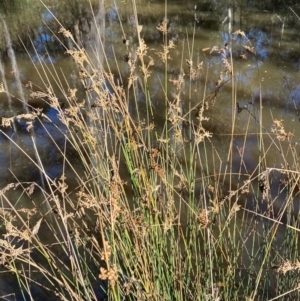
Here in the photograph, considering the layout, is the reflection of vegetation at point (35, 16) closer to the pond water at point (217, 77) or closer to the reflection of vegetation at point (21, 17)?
the reflection of vegetation at point (21, 17)

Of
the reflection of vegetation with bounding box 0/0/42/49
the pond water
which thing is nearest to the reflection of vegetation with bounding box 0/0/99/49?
the reflection of vegetation with bounding box 0/0/42/49

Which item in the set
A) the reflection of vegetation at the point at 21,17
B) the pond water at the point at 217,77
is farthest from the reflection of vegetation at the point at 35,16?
the pond water at the point at 217,77

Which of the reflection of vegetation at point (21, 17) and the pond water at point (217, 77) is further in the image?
the reflection of vegetation at point (21, 17)

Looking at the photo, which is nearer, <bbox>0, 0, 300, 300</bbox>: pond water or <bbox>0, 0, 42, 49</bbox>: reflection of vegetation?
<bbox>0, 0, 300, 300</bbox>: pond water

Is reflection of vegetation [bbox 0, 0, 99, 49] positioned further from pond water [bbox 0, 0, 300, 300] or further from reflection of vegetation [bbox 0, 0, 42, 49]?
pond water [bbox 0, 0, 300, 300]

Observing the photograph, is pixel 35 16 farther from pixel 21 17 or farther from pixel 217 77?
pixel 217 77

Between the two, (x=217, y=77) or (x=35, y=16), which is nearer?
(x=217, y=77)

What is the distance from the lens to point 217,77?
4910 millimetres

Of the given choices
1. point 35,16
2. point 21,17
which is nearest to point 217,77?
point 35,16

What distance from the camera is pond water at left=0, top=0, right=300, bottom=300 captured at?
3.50 metres

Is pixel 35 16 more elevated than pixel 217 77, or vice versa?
pixel 35 16

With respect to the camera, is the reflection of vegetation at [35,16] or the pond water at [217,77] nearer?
the pond water at [217,77]

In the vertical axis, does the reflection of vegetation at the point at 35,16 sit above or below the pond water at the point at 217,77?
above

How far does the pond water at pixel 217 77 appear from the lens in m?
3.50
